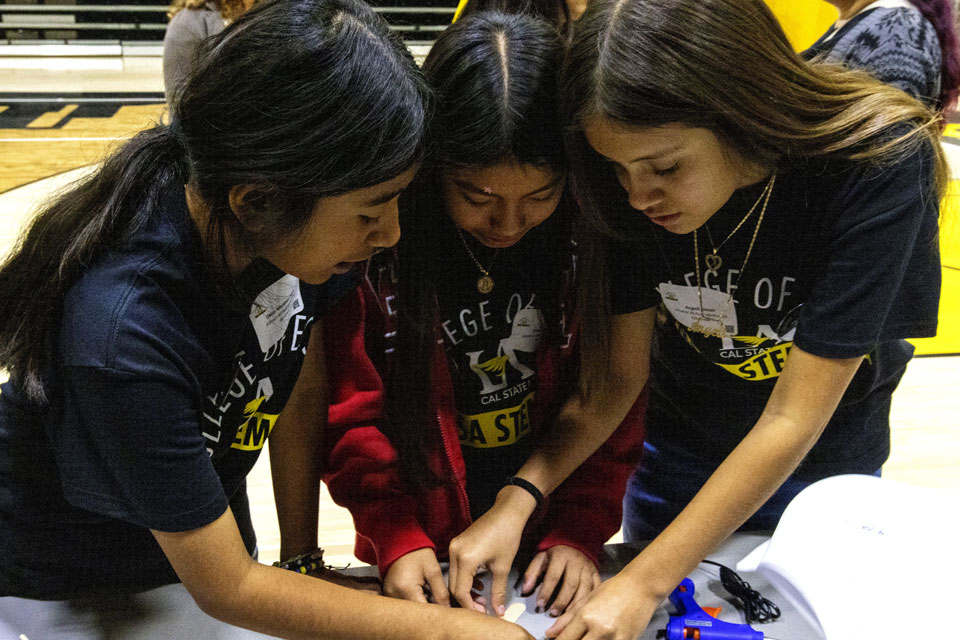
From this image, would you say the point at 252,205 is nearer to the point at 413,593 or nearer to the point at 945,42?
the point at 413,593

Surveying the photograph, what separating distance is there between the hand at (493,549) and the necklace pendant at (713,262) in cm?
36

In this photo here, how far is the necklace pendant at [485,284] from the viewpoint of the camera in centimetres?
112

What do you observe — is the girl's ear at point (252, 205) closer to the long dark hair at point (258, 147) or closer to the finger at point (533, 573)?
the long dark hair at point (258, 147)

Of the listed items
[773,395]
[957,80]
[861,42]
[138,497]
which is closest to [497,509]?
A: [773,395]

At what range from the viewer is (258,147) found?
74 cm

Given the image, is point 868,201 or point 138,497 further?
point 868,201

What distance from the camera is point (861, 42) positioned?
4.30 ft

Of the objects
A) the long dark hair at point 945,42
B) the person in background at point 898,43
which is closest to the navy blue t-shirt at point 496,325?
the person in background at point 898,43

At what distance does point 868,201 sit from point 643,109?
260 millimetres

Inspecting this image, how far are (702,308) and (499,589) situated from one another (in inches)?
16.6

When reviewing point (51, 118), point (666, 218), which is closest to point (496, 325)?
point (666, 218)

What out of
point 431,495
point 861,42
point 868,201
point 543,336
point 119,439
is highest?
point 861,42

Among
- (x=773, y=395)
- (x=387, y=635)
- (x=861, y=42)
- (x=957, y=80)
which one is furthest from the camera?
(x=957, y=80)

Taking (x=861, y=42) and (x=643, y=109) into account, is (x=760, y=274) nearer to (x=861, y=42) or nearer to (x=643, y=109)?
(x=643, y=109)
